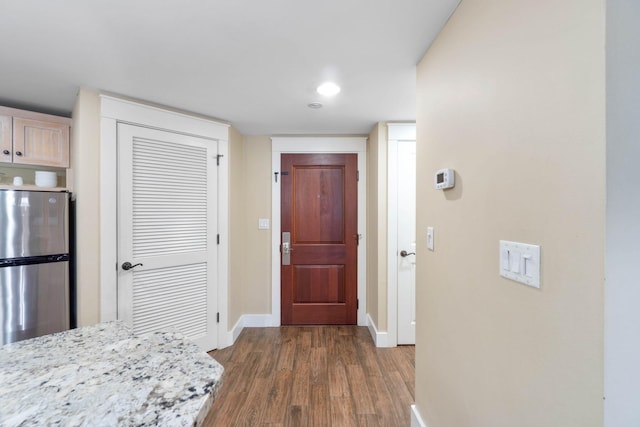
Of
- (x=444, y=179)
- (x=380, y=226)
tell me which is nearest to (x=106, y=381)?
(x=444, y=179)

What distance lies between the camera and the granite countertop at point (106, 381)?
60 centimetres

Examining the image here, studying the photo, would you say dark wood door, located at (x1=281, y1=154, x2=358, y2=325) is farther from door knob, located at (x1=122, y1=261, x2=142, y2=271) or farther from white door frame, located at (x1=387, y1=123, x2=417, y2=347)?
door knob, located at (x1=122, y1=261, x2=142, y2=271)

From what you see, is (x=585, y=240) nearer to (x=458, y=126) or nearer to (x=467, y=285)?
(x=467, y=285)

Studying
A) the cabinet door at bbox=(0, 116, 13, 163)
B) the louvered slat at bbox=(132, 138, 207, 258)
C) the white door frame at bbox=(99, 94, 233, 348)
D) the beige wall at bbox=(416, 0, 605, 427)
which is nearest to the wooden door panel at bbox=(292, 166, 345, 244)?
the louvered slat at bbox=(132, 138, 207, 258)

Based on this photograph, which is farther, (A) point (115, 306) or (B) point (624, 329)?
(A) point (115, 306)

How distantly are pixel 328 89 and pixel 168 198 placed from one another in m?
1.63

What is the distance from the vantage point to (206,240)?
2555 millimetres

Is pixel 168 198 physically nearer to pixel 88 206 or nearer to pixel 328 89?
pixel 88 206

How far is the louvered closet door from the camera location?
2113 mm

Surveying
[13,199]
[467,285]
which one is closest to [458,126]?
[467,285]

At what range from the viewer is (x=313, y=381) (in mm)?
2117

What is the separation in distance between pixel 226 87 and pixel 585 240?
2096 mm

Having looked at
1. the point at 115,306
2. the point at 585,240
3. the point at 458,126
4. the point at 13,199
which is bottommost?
the point at 115,306

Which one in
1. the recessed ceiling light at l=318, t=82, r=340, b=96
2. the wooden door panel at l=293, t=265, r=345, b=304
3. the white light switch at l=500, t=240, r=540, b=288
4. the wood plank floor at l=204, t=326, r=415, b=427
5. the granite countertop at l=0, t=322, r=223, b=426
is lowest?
the wood plank floor at l=204, t=326, r=415, b=427
